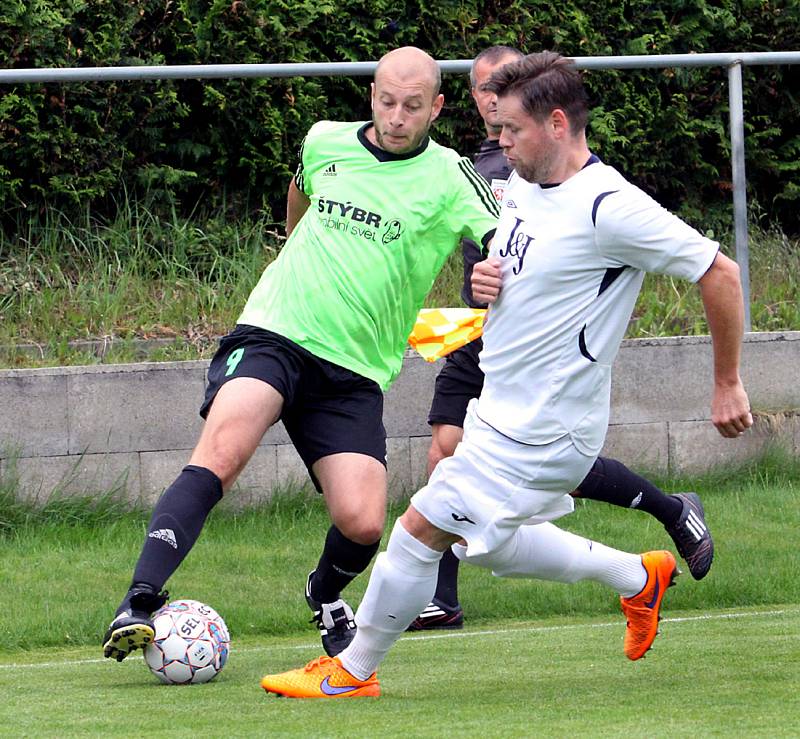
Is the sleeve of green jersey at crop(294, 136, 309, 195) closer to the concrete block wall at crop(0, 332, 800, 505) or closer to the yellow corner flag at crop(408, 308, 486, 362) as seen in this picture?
the yellow corner flag at crop(408, 308, 486, 362)

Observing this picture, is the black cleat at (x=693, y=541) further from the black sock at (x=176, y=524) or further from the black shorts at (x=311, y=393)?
the black sock at (x=176, y=524)

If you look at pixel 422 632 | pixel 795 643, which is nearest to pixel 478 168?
pixel 422 632

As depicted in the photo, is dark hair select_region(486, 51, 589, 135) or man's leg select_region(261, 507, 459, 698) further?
man's leg select_region(261, 507, 459, 698)

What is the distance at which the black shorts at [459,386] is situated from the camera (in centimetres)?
648

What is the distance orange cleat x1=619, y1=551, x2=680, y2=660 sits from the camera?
5.02 m

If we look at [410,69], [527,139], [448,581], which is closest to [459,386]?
[448,581]

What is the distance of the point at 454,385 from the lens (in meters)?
6.53

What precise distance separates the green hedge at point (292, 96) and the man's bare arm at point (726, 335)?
18.1 feet

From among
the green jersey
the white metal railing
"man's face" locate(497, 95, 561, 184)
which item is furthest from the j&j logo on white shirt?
the white metal railing

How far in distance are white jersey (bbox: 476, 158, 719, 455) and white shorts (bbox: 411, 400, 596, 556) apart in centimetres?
4

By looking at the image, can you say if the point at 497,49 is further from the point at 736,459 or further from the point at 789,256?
the point at 789,256

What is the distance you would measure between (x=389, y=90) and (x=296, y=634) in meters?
2.63

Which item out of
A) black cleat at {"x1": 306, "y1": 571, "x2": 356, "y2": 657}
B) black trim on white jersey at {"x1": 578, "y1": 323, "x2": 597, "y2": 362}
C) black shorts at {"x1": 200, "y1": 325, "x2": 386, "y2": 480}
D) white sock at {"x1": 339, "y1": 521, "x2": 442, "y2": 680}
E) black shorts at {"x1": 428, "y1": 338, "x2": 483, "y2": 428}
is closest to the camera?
black trim on white jersey at {"x1": 578, "y1": 323, "x2": 597, "y2": 362}

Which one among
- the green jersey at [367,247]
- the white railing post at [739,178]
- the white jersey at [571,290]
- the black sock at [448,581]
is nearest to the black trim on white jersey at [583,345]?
the white jersey at [571,290]
